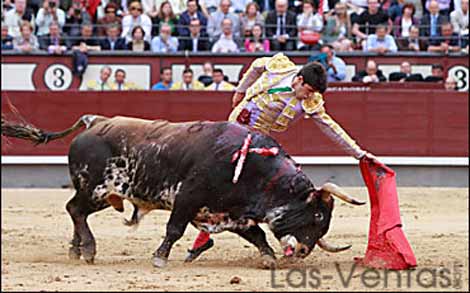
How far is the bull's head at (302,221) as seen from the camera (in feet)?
21.7

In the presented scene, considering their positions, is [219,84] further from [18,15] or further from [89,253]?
[89,253]

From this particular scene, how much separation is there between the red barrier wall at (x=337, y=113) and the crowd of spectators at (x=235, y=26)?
0.52 metres

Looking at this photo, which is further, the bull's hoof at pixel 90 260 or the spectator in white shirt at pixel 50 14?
the spectator in white shirt at pixel 50 14

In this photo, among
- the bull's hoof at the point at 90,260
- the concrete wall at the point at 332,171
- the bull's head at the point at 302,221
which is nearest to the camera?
the bull's head at the point at 302,221

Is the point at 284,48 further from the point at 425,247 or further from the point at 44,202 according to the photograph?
the point at 425,247

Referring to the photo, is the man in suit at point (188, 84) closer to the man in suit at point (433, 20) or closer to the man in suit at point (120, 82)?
the man in suit at point (120, 82)

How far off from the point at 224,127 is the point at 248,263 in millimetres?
810

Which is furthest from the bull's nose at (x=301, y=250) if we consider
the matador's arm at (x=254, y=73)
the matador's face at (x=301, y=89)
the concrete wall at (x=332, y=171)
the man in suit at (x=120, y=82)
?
the man in suit at (x=120, y=82)

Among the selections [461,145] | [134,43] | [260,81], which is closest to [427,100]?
[461,145]

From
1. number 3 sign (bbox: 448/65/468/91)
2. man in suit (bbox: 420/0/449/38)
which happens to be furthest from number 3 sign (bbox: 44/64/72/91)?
number 3 sign (bbox: 448/65/468/91)

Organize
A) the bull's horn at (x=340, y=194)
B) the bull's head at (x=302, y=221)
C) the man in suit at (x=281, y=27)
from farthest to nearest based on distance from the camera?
1. the man in suit at (x=281, y=27)
2. the bull's head at (x=302, y=221)
3. the bull's horn at (x=340, y=194)

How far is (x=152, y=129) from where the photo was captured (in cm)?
700

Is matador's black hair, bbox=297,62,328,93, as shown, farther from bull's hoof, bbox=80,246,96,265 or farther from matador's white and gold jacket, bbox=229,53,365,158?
bull's hoof, bbox=80,246,96,265

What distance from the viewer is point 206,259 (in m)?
7.25
